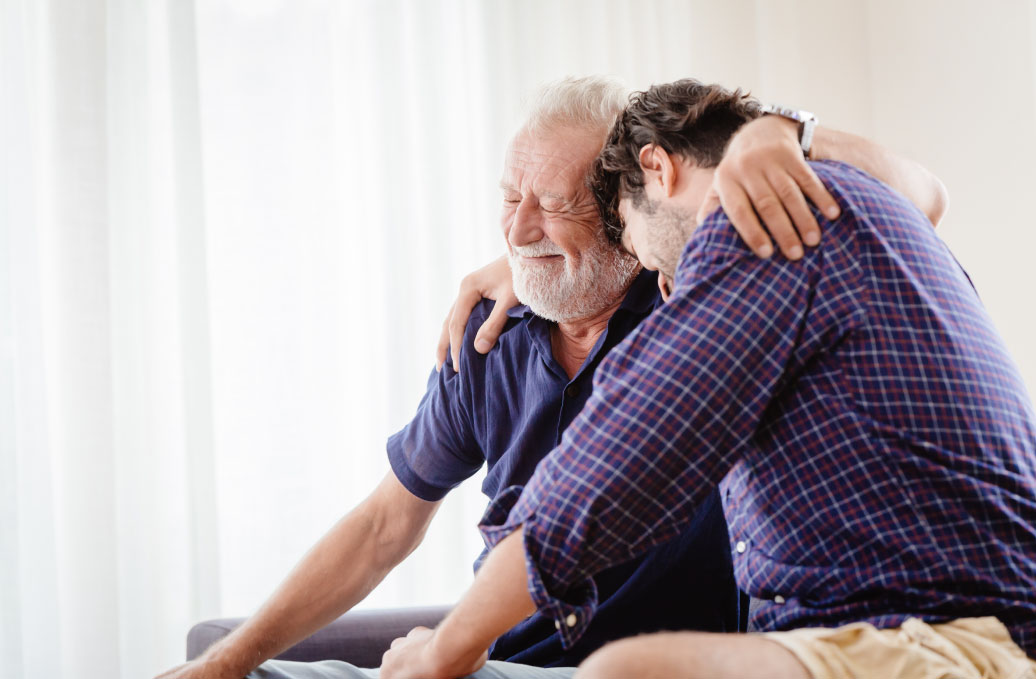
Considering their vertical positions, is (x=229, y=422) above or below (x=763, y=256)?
below

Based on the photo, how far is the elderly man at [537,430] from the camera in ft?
4.76

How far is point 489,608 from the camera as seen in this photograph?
976 millimetres

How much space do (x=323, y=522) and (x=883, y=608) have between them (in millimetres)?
2008

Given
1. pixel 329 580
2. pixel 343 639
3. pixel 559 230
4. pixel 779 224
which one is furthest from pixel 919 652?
pixel 343 639

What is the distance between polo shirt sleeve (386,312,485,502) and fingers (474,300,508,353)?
3cm

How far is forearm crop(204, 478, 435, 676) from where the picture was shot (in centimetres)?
143

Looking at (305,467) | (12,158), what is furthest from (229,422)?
(12,158)

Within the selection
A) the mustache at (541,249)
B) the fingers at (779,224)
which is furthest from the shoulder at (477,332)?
the fingers at (779,224)

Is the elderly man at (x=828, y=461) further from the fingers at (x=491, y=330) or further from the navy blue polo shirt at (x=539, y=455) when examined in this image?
the fingers at (x=491, y=330)

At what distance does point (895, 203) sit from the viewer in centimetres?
95

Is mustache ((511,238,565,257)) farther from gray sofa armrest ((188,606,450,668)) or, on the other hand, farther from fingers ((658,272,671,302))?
gray sofa armrest ((188,606,450,668))

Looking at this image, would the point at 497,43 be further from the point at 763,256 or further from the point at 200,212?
the point at 763,256

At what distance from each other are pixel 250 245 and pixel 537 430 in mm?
1389

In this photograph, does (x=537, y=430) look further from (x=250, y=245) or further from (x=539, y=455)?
(x=250, y=245)
